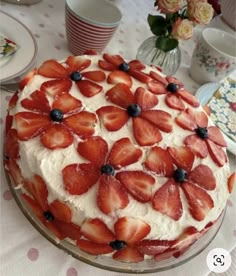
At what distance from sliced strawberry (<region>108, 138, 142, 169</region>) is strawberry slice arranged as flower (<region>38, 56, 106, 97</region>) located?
119 mm

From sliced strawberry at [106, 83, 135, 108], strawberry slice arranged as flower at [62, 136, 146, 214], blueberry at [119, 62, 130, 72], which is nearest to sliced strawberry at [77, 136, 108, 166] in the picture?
strawberry slice arranged as flower at [62, 136, 146, 214]

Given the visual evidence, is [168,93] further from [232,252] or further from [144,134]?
[232,252]

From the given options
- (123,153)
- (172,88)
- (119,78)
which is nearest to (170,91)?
(172,88)

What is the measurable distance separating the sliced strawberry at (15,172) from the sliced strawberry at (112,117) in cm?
16

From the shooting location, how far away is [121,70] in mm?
748

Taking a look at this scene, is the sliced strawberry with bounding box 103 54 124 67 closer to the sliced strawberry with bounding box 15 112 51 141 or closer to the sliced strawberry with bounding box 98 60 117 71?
the sliced strawberry with bounding box 98 60 117 71

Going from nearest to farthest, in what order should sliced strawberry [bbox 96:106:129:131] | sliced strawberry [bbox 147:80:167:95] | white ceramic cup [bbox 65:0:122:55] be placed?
sliced strawberry [bbox 96:106:129:131] → sliced strawberry [bbox 147:80:167:95] → white ceramic cup [bbox 65:0:122:55]

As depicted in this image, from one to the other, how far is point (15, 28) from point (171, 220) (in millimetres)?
574

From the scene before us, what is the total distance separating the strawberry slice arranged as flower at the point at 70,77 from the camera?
0.66 m

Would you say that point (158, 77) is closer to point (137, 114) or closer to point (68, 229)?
point (137, 114)

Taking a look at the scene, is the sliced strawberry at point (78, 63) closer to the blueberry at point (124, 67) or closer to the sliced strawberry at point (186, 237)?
the blueberry at point (124, 67)

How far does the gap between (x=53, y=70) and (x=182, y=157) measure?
0.28m

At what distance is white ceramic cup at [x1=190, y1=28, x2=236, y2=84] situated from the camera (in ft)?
3.10

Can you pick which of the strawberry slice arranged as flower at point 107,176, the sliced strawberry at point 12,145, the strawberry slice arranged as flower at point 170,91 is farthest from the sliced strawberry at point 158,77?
the sliced strawberry at point 12,145
